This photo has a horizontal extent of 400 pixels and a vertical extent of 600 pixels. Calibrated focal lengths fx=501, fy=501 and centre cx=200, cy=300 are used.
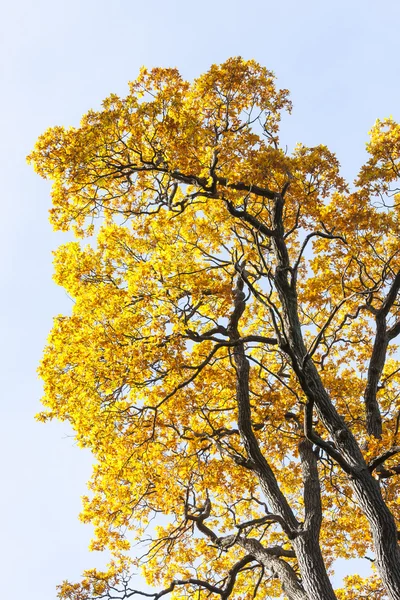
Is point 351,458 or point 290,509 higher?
point 351,458

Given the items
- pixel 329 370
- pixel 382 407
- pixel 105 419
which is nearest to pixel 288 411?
pixel 329 370

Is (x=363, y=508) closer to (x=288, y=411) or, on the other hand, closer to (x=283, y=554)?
(x=283, y=554)

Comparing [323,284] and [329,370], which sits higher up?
[323,284]

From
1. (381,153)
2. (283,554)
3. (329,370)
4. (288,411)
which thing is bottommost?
(283,554)

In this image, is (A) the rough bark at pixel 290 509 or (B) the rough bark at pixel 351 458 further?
(A) the rough bark at pixel 290 509

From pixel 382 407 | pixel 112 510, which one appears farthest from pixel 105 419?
pixel 382 407

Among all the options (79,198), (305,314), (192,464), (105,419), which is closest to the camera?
(105,419)

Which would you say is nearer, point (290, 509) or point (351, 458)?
point (351, 458)

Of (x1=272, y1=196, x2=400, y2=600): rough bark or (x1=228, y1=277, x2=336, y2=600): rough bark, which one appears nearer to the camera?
(x1=272, y1=196, x2=400, y2=600): rough bark

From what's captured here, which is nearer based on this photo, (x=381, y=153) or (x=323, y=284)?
(x=381, y=153)

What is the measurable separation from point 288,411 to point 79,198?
5.74 meters

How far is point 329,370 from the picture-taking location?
10969 millimetres

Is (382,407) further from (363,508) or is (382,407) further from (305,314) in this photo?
(363,508)

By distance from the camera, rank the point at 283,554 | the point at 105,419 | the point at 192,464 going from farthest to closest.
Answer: the point at 192,464 < the point at 283,554 < the point at 105,419
